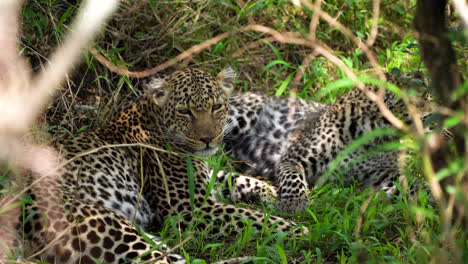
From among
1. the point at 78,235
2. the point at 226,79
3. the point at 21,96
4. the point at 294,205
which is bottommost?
the point at 78,235

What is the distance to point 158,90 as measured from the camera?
6980mm

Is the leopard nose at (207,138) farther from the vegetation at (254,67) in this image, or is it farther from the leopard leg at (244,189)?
the leopard leg at (244,189)

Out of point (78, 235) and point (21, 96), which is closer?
point (78, 235)

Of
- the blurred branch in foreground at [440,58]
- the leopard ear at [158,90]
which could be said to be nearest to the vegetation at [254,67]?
the leopard ear at [158,90]

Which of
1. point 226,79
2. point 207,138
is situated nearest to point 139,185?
point 207,138

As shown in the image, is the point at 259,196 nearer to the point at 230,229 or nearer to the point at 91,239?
the point at 230,229

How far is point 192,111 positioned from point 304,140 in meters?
2.04

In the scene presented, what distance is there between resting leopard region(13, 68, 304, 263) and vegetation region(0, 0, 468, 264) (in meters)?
0.30

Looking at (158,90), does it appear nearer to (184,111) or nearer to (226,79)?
(184,111)

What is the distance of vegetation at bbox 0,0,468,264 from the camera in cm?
589

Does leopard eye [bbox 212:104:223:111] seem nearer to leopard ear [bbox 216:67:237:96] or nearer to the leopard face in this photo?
the leopard face

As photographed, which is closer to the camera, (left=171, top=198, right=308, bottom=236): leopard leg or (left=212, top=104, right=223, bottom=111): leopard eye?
(left=171, top=198, right=308, bottom=236): leopard leg

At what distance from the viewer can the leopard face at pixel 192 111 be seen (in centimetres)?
680

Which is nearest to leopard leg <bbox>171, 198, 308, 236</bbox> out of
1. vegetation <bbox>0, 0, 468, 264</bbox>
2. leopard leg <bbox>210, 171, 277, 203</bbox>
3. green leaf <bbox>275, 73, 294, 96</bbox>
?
vegetation <bbox>0, 0, 468, 264</bbox>
